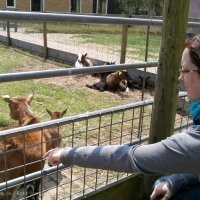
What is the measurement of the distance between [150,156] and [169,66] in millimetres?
1197

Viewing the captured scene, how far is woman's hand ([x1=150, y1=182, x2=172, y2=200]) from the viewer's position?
207 centimetres

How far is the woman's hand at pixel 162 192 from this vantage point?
207cm

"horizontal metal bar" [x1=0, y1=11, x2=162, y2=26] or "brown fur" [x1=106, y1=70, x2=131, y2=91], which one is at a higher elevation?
"horizontal metal bar" [x1=0, y1=11, x2=162, y2=26]

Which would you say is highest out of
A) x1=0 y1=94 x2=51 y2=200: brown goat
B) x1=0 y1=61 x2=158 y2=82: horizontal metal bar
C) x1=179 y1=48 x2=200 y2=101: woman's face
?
x1=179 y1=48 x2=200 y2=101: woman's face

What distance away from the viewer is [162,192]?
6.87 ft

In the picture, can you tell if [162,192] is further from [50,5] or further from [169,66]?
[50,5]

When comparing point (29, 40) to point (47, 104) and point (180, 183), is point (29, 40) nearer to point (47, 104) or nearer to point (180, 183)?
point (47, 104)

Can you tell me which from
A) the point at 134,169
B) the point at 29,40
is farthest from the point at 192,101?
the point at 29,40

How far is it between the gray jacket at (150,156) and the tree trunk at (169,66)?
109 centimetres

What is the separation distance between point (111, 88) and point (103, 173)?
4.71 m

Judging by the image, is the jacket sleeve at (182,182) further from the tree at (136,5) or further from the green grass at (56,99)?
the tree at (136,5)

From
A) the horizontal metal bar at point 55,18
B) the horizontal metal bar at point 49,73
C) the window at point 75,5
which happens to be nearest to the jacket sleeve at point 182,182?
the horizontal metal bar at point 49,73

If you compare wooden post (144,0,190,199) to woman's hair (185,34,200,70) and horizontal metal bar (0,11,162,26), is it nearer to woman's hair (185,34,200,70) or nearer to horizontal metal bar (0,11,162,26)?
horizontal metal bar (0,11,162,26)

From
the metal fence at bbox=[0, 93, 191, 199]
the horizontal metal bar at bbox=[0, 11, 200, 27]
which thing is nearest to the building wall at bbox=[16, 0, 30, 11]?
the metal fence at bbox=[0, 93, 191, 199]
